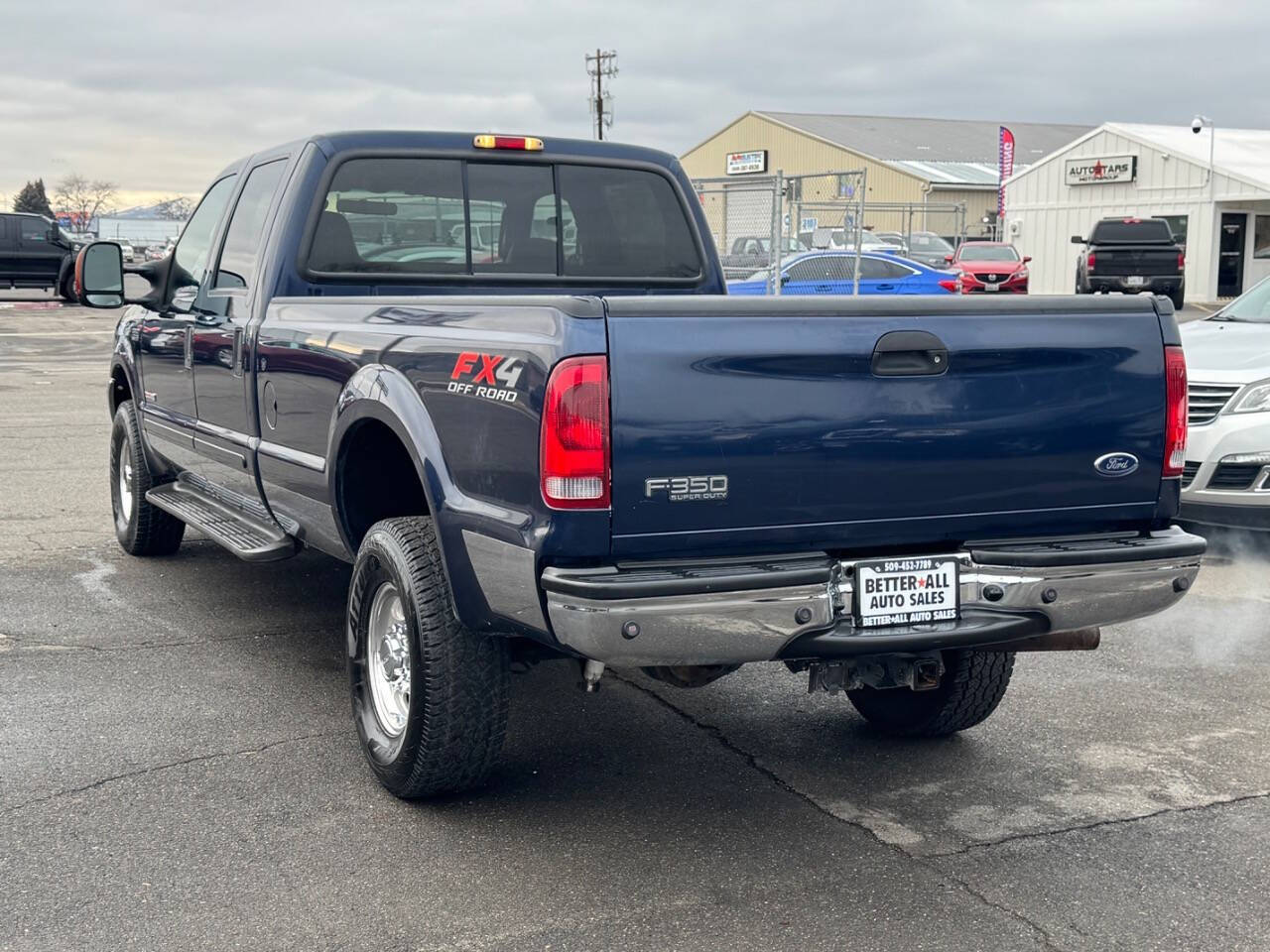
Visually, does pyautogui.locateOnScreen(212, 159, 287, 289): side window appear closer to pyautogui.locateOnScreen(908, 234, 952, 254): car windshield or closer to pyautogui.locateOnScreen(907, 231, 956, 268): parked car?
pyautogui.locateOnScreen(907, 231, 956, 268): parked car

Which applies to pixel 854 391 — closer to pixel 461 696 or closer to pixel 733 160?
pixel 461 696

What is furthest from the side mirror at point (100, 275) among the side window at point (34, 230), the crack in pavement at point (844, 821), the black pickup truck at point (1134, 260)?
the side window at point (34, 230)

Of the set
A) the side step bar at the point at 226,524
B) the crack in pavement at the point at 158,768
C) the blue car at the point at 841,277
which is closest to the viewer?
the crack in pavement at the point at 158,768

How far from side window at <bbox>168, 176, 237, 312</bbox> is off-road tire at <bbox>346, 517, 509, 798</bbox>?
269cm

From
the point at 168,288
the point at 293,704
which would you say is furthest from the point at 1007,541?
the point at 168,288

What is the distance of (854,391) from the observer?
3.62 meters

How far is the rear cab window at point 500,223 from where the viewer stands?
5.47 m

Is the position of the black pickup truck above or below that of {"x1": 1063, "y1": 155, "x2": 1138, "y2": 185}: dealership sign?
below

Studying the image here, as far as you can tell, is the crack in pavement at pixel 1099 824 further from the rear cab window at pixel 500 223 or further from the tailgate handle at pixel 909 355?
the rear cab window at pixel 500 223

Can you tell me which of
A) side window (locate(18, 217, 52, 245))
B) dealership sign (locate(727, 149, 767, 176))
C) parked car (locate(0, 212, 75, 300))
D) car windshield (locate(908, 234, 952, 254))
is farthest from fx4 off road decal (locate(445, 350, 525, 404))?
dealership sign (locate(727, 149, 767, 176))

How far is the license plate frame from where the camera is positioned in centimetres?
364

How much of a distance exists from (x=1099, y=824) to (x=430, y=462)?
2.13 metres

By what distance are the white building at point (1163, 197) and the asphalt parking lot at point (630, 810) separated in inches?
1428

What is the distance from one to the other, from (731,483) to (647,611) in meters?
0.38
